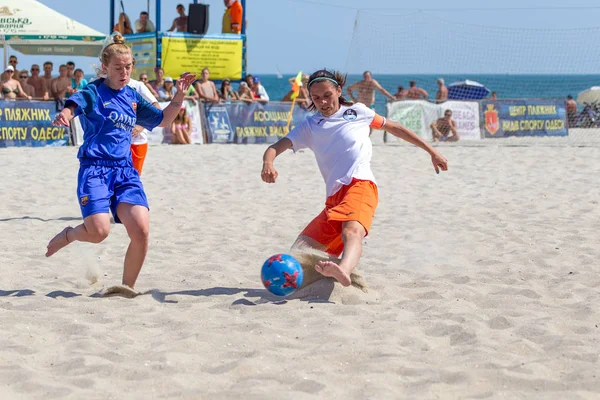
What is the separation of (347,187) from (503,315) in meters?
1.17

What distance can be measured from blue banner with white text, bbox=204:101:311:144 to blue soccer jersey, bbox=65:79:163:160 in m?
12.1

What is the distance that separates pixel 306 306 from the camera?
4.69 meters

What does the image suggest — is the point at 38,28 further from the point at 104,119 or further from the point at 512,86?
the point at 512,86

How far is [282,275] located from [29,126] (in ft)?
38.5

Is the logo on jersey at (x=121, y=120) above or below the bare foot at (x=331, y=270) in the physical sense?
above

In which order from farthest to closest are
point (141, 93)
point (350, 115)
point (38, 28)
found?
point (38, 28) → point (141, 93) → point (350, 115)

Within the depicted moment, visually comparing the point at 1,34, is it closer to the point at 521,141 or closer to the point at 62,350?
the point at 521,141

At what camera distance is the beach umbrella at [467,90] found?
35125 millimetres

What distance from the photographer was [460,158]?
14406 millimetres

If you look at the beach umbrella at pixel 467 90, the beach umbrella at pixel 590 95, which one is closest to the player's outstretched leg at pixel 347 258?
the beach umbrella at pixel 590 95

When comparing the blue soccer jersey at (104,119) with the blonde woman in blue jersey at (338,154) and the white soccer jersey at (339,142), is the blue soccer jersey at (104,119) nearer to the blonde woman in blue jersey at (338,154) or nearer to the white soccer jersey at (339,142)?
the blonde woman in blue jersey at (338,154)

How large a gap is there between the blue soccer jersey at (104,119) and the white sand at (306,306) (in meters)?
0.82

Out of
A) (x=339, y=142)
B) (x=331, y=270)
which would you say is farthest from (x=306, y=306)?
(x=339, y=142)

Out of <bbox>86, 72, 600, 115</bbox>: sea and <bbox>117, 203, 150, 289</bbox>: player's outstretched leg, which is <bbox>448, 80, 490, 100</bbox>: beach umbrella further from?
<bbox>117, 203, 150, 289</bbox>: player's outstretched leg
